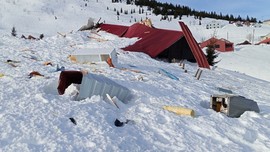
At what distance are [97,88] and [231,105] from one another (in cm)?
342

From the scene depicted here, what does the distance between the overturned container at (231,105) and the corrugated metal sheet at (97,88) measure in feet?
8.51

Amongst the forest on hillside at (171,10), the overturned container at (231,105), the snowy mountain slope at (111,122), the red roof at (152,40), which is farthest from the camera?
the forest on hillside at (171,10)

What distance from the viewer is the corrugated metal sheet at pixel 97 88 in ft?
29.0

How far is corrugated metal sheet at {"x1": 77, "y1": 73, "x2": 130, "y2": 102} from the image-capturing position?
885 cm

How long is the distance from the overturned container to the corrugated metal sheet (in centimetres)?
259

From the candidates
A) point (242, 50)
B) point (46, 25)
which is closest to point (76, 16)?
point (46, 25)

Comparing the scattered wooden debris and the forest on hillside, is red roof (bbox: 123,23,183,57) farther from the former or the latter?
the forest on hillside

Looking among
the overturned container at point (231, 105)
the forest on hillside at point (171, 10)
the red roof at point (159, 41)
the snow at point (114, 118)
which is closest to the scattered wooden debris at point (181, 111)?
the snow at point (114, 118)

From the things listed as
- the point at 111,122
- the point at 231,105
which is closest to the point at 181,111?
the point at 231,105

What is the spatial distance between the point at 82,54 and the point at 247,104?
730 centimetres

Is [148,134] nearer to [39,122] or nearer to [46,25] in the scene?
[39,122]

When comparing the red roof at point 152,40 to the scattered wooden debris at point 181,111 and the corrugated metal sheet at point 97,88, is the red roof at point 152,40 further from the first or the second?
the scattered wooden debris at point 181,111

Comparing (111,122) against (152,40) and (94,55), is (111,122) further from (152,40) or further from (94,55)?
(152,40)

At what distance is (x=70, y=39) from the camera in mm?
23719
